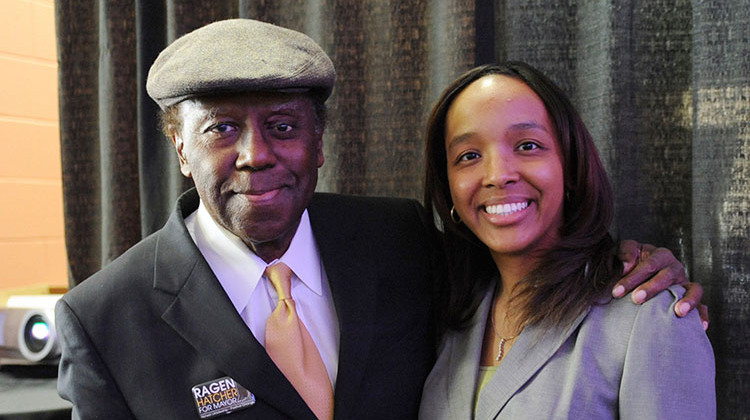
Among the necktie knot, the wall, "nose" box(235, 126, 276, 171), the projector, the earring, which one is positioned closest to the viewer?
"nose" box(235, 126, 276, 171)

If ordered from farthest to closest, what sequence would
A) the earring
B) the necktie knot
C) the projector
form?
the projector, the earring, the necktie knot

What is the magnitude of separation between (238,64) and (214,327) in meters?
0.38

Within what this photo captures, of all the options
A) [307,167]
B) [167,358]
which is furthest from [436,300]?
[167,358]

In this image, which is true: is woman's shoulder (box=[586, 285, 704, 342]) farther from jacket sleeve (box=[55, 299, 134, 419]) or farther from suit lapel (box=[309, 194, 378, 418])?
jacket sleeve (box=[55, 299, 134, 419])

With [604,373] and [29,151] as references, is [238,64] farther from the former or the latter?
[29,151]

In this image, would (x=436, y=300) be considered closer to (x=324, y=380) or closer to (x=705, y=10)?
(x=324, y=380)

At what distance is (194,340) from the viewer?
109cm

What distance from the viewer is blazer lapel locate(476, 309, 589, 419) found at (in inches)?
42.4

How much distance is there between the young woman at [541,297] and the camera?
1.00m

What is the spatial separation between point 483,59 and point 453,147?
1.56 feet

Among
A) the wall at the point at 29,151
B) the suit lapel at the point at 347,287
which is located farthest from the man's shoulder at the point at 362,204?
the wall at the point at 29,151

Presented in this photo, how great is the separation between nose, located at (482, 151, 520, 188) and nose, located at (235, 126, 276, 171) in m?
0.32

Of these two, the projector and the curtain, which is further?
the projector

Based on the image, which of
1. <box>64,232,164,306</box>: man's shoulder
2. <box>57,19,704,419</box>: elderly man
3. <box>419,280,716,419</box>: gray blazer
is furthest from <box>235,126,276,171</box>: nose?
<box>419,280,716,419</box>: gray blazer
